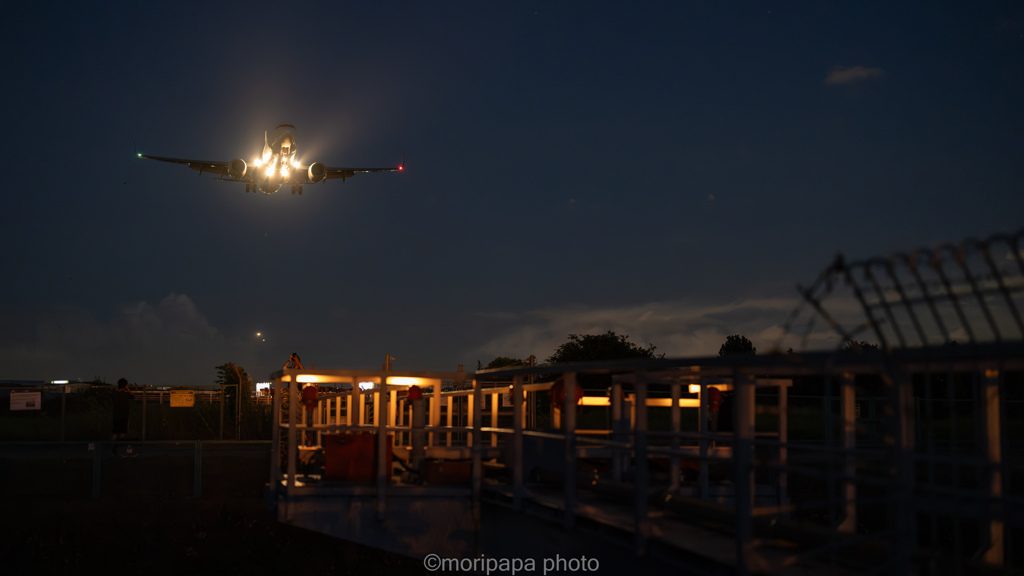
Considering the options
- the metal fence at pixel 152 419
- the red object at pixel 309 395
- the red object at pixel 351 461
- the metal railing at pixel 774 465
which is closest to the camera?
the metal railing at pixel 774 465

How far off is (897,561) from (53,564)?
14.1 meters

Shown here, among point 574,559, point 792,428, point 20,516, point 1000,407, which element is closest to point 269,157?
point 20,516

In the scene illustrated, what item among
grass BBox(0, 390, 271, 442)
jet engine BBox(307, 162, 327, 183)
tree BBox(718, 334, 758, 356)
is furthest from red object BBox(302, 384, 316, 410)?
tree BBox(718, 334, 758, 356)

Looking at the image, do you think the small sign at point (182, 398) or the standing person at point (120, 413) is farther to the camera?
the small sign at point (182, 398)

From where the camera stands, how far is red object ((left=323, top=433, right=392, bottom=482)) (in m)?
10.7

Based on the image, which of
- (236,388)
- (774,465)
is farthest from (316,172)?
(774,465)

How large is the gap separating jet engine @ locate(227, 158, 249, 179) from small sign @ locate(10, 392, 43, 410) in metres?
14.6

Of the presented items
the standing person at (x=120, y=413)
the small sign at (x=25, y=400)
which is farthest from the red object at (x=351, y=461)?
the small sign at (x=25, y=400)

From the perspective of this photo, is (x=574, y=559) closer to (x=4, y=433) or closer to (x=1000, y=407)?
(x=1000, y=407)

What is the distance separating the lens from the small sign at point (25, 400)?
2194cm

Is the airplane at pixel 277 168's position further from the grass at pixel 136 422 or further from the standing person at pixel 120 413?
the standing person at pixel 120 413

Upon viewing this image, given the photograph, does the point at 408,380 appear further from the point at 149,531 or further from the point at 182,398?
the point at 182,398

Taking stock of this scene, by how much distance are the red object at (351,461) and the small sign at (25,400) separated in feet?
49.3

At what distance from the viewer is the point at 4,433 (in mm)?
26062
